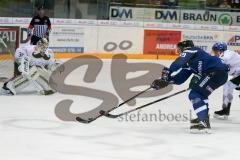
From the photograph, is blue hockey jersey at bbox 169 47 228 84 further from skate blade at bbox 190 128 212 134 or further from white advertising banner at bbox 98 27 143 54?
white advertising banner at bbox 98 27 143 54

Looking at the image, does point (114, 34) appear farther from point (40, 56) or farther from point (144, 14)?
point (40, 56)

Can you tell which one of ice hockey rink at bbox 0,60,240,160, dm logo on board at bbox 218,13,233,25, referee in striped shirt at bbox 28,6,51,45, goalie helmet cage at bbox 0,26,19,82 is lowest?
ice hockey rink at bbox 0,60,240,160

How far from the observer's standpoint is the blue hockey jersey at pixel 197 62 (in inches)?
249

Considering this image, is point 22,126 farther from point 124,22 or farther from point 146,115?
point 124,22

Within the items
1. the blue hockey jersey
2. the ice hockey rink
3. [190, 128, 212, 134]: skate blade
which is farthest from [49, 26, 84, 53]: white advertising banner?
[190, 128, 212, 134]: skate blade

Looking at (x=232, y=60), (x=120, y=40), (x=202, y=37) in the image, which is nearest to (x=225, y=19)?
(x=202, y=37)

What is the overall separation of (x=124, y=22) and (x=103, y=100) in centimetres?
515

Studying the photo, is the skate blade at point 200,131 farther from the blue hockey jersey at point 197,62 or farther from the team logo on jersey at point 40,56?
the team logo on jersey at point 40,56

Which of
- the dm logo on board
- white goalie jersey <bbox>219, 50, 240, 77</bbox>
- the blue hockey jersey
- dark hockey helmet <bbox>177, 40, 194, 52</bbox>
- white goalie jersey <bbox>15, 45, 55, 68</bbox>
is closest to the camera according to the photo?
the blue hockey jersey

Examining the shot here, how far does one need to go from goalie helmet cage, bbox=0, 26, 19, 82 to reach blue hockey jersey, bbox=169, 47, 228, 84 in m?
4.09

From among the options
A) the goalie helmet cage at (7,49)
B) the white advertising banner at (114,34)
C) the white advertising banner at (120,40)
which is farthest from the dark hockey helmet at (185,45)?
the white advertising banner at (120,40)

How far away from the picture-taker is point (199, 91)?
253 inches

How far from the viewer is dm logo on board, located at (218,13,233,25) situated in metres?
14.7

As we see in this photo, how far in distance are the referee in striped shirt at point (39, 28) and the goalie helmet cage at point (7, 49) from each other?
0.35 m
